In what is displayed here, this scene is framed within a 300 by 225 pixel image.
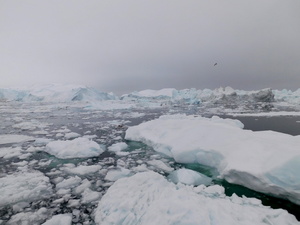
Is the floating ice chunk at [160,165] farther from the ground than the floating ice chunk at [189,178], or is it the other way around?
the floating ice chunk at [189,178]

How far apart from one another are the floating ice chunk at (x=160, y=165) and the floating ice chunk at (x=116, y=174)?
787mm

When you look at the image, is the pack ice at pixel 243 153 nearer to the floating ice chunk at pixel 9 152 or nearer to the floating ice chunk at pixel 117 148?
the floating ice chunk at pixel 117 148

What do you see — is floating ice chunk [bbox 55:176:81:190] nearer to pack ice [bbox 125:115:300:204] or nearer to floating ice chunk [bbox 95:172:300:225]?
floating ice chunk [bbox 95:172:300:225]

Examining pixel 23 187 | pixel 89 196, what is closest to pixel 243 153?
pixel 89 196

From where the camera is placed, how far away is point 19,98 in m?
58.6

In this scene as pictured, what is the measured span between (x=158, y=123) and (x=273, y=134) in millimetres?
4115

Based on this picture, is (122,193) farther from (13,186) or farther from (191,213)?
(13,186)

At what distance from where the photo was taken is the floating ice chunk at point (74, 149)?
5.99 m

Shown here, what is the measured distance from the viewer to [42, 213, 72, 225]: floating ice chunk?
2885 mm

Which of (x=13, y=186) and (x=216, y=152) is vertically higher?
(x=216, y=152)

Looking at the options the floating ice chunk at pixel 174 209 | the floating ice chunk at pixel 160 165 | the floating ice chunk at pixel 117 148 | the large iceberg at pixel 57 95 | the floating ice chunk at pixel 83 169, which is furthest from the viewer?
the large iceberg at pixel 57 95

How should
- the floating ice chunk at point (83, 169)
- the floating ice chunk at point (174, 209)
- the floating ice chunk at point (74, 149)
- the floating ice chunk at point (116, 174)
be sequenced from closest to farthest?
the floating ice chunk at point (174, 209), the floating ice chunk at point (116, 174), the floating ice chunk at point (83, 169), the floating ice chunk at point (74, 149)

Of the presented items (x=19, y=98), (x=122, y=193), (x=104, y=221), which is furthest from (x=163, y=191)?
(x=19, y=98)

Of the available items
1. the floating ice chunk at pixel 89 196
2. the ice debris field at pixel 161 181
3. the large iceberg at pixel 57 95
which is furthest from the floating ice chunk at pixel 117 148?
the large iceberg at pixel 57 95
